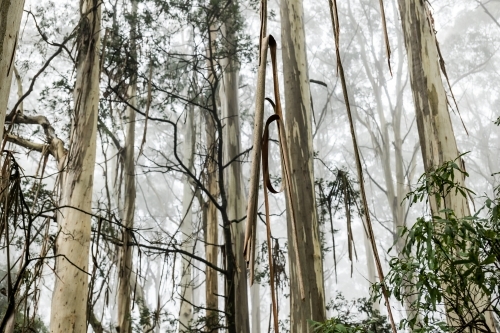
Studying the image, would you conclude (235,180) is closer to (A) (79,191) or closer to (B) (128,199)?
(B) (128,199)

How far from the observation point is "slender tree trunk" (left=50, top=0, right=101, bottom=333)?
10.5ft

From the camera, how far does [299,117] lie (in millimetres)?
3934

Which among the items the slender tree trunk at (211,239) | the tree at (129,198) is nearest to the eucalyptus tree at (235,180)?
the slender tree trunk at (211,239)

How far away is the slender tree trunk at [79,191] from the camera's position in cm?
319

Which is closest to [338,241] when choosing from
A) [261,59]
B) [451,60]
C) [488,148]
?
[488,148]

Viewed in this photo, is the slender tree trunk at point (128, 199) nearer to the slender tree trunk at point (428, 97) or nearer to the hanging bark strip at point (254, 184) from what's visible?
the slender tree trunk at point (428, 97)

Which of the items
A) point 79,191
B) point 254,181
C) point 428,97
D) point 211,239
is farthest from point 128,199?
point 254,181

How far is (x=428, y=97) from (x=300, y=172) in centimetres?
102

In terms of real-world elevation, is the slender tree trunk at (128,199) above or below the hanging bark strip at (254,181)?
above

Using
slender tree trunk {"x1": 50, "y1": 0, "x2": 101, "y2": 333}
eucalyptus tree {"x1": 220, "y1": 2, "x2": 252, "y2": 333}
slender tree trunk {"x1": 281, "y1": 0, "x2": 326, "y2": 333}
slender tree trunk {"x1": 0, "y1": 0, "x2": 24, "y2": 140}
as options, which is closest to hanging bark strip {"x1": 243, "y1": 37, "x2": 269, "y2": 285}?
slender tree trunk {"x1": 0, "y1": 0, "x2": 24, "y2": 140}

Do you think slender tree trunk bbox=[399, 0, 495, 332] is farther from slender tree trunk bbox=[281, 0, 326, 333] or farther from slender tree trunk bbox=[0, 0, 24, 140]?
slender tree trunk bbox=[0, 0, 24, 140]

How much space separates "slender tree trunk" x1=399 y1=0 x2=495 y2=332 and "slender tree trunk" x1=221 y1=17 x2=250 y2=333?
1.71m

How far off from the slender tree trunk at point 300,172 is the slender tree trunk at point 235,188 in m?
0.81

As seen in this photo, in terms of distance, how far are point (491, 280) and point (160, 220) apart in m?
14.7
